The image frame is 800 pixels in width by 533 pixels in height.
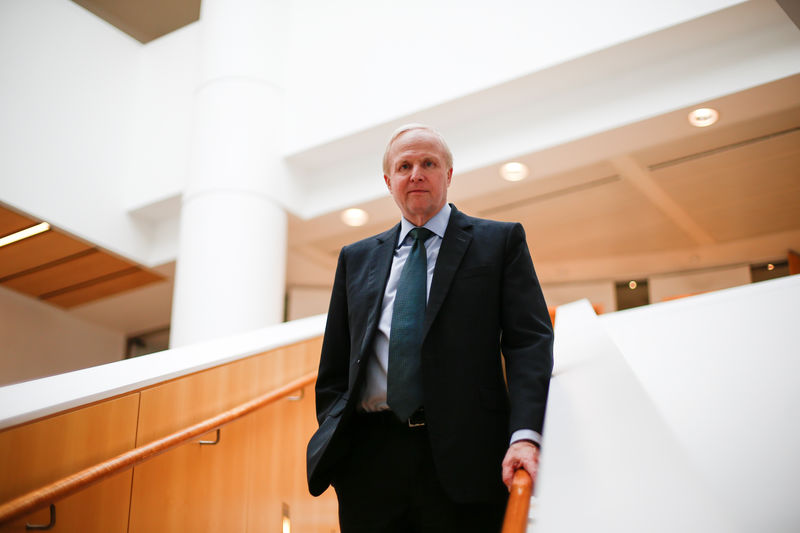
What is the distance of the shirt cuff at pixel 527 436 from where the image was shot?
148cm

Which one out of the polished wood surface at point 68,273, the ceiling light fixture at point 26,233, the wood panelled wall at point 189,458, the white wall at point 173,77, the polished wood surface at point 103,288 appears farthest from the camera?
the polished wood surface at point 103,288

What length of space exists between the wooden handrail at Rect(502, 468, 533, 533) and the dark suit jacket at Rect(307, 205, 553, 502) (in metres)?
0.17

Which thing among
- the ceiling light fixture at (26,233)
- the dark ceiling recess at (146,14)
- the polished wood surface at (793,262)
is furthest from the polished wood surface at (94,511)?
the polished wood surface at (793,262)

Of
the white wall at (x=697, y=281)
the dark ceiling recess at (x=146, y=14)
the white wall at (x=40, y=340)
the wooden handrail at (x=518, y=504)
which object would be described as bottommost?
the wooden handrail at (x=518, y=504)

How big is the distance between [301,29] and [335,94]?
1.14 m

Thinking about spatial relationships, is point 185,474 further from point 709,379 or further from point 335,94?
point 335,94

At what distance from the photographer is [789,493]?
133 centimetres

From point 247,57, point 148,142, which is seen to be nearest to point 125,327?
point 148,142

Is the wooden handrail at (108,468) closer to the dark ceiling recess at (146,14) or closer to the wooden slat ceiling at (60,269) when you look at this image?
the wooden slat ceiling at (60,269)

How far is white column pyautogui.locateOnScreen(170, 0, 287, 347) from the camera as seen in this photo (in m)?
6.34

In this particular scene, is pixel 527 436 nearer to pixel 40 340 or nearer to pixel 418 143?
pixel 418 143

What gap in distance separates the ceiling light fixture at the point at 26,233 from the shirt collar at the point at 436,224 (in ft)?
20.3

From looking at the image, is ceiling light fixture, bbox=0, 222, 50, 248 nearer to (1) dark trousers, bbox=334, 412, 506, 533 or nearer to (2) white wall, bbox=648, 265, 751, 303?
(1) dark trousers, bbox=334, 412, 506, 533

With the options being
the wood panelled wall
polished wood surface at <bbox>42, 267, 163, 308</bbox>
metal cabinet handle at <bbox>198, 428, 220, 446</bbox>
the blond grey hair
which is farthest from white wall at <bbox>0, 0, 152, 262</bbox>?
the blond grey hair
